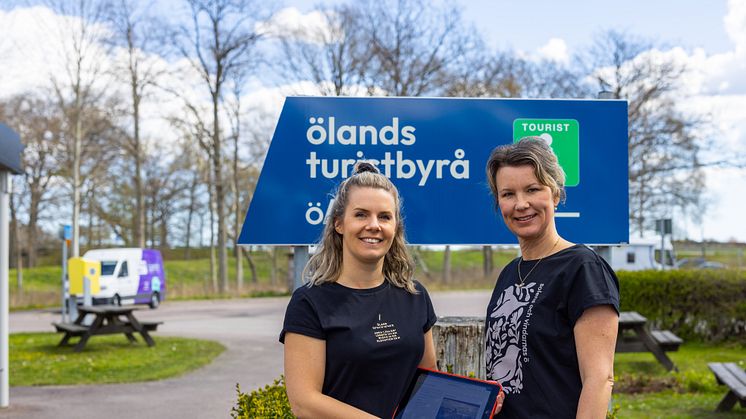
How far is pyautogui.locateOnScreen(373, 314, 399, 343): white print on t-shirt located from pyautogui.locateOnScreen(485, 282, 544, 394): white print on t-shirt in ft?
1.02

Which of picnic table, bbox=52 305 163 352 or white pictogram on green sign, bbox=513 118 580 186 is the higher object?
white pictogram on green sign, bbox=513 118 580 186

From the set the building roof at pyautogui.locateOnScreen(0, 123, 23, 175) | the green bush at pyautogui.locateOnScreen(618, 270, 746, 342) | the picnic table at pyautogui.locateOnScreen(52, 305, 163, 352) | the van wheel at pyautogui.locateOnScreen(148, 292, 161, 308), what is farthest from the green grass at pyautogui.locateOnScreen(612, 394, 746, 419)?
the van wheel at pyautogui.locateOnScreen(148, 292, 161, 308)

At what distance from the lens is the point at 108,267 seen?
2597 centimetres

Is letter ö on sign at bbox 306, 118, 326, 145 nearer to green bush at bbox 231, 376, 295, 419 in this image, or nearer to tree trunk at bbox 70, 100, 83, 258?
green bush at bbox 231, 376, 295, 419

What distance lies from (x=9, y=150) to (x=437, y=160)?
6094mm

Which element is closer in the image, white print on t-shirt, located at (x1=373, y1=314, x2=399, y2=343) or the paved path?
white print on t-shirt, located at (x1=373, y1=314, x2=399, y2=343)

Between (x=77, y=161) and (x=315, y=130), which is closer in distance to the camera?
(x=315, y=130)

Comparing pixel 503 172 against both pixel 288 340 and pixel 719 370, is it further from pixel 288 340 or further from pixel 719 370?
pixel 719 370

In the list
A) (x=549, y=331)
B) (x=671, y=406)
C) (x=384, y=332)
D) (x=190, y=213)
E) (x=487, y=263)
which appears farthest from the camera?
(x=190, y=213)

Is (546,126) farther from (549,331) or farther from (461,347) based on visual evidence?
(549,331)

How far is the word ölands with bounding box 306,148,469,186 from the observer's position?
4332 mm

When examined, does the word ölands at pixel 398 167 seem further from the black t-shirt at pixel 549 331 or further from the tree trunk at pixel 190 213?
the tree trunk at pixel 190 213

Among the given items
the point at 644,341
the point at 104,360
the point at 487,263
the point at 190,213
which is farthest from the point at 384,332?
the point at 190,213

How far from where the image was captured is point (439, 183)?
14.5 ft
